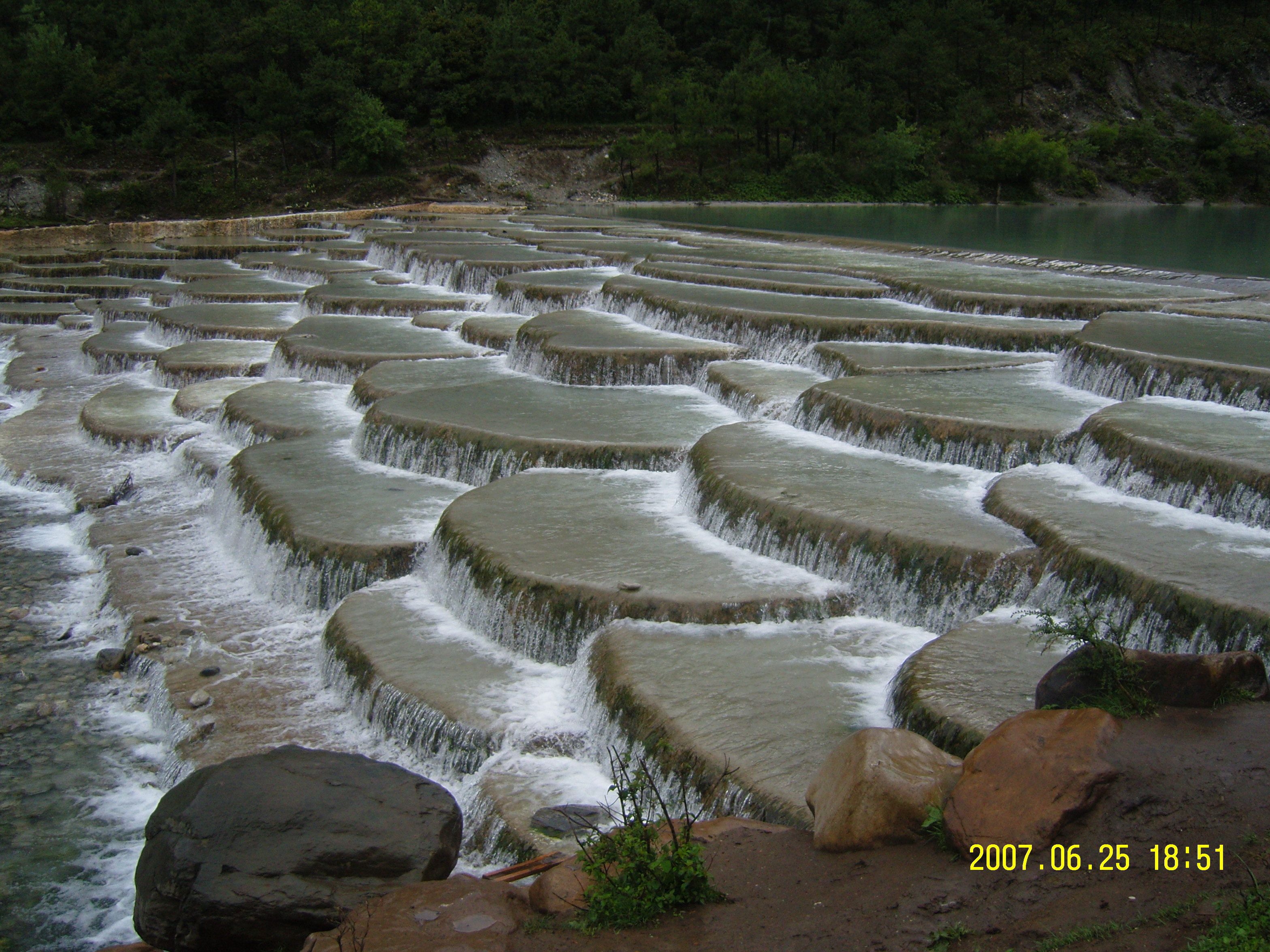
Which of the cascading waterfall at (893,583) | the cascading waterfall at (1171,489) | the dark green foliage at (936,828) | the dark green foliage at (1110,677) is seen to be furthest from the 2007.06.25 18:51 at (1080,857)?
A: the cascading waterfall at (1171,489)

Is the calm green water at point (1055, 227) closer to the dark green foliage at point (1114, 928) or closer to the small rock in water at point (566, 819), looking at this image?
the small rock in water at point (566, 819)

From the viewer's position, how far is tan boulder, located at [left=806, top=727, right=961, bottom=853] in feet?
14.8

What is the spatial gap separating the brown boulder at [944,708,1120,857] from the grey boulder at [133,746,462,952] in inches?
102

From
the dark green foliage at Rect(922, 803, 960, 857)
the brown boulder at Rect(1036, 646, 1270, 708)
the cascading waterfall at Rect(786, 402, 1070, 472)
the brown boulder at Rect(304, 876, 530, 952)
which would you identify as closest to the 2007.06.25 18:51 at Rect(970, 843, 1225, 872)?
the dark green foliage at Rect(922, 803, 960, 857)

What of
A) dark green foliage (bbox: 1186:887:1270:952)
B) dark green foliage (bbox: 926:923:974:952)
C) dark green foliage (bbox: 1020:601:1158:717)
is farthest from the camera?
dark green foliage (bbox: 1020:601:1158:717)

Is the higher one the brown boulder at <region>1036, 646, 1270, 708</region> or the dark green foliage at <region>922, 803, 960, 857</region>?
the brown boulder at <region>1036, 646, 1270, 708</region>

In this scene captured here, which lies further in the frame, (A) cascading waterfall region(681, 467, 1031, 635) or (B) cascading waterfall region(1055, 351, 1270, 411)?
(B) cascading waterfall region(1055, 351, 1270, 411)

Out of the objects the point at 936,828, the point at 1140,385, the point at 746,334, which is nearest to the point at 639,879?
the point at 936,828

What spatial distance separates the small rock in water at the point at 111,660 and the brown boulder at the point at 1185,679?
6.95 metres

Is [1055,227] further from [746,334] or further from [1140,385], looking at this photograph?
[1140,385]

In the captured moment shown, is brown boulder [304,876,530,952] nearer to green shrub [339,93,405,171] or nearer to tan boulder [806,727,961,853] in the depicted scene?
tan boulder [806,727,961,853]

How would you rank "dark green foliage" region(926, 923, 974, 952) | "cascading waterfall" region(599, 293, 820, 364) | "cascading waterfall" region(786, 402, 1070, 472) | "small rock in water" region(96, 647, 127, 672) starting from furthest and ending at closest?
"cascading waterfall" region(599, 293, 820, 364) < "cascading waterfall" region(786, 402, 1070, 472) < "small rock in water" region(96, 647, 127, 672) < "dark green foliage" region(926, 923, 974, 952)

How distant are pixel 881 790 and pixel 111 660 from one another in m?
6.53

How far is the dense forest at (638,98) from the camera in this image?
162ft
